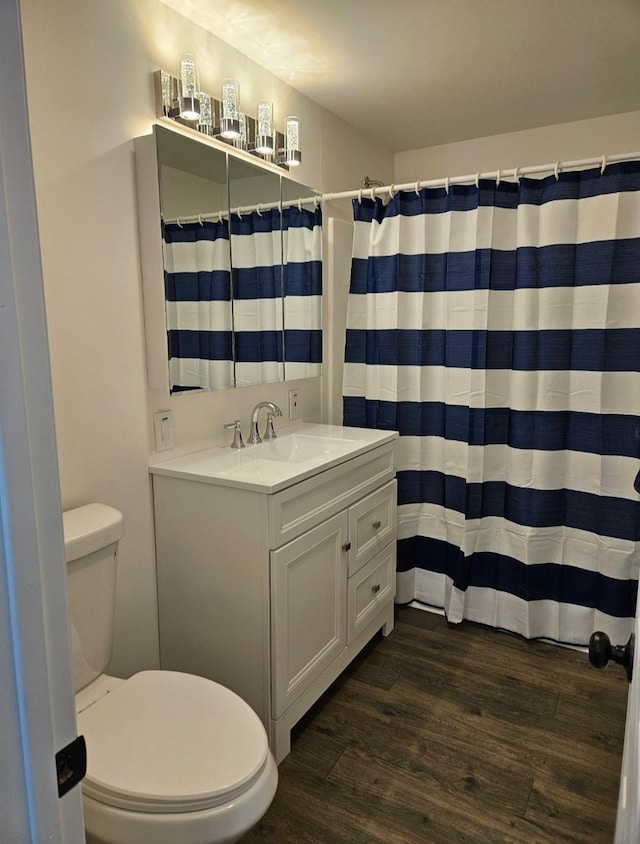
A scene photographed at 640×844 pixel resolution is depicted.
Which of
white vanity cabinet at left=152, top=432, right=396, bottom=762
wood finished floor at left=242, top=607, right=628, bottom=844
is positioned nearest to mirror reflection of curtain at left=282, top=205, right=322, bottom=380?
white vanity cabinet at left=152, top=432, right=396, bottom=762

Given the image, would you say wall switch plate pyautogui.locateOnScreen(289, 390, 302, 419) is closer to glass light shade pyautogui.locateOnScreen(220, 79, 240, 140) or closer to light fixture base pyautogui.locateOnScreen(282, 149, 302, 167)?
light fixture base pyautogui.locateOnScreen(282, 149, 302, 167)

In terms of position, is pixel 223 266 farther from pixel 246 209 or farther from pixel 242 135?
pixel 242 135

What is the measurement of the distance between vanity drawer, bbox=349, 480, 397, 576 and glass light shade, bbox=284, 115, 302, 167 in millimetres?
1394

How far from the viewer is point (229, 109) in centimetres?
201

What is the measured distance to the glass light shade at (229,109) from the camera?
2.00 meters

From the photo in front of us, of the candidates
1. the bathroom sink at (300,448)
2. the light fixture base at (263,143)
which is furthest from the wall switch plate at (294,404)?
the light fixture base at (263,143)

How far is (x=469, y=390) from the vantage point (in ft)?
8.29

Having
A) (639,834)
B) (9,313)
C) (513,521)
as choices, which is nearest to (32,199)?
(9,313)

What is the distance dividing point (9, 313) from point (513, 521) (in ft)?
7.82

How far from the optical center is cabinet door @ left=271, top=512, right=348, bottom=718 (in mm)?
1770

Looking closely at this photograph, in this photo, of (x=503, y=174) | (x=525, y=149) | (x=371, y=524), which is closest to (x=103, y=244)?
(x=371, y=524)

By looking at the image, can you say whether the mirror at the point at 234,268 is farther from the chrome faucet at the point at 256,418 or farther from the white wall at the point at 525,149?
the white wall at the point at 525,149

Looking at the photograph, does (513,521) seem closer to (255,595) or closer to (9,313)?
(255,595)

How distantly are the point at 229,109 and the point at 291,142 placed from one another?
36cm
